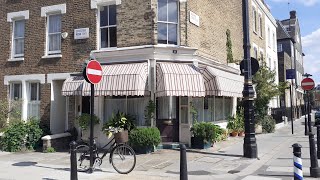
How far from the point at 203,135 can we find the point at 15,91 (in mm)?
9862

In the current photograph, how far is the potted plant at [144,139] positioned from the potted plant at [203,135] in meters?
1.65

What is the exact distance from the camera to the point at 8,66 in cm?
1777

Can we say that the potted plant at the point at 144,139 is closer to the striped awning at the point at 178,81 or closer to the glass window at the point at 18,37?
the striped awning at the point at 178,81

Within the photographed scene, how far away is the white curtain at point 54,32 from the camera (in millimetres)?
16625

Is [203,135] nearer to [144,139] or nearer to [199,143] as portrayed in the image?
[199,143]

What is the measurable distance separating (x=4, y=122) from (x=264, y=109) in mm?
14767

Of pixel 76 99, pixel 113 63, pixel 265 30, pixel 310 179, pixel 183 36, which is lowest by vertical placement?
pixel 310 179

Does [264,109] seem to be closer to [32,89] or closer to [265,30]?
[265,30]

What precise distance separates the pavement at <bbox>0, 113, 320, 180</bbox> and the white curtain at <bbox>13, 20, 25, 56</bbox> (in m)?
5.72

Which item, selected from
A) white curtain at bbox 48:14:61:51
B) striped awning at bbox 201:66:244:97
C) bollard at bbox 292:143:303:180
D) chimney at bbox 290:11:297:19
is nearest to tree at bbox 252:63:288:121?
striped awning at bbox 201:66:244:97

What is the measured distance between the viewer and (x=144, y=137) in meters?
13.1

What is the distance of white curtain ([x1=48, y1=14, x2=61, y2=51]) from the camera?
16.6m

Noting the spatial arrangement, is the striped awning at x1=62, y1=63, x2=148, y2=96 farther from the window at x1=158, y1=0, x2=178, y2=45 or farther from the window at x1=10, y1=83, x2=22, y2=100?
the window at x1=10, y1=83, x2=22, y2=100

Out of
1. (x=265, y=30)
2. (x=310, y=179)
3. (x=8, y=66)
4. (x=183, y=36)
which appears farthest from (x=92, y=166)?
(x=265, y=30)
